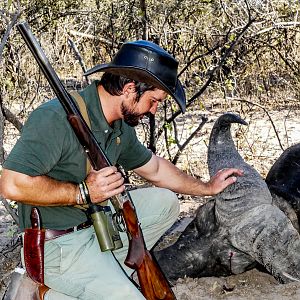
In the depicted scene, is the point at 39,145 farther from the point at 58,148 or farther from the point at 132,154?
the point at 132,154

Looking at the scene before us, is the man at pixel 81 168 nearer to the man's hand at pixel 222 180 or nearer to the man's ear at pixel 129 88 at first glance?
the man's ear at pixel 129 88

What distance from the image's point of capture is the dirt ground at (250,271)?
391 centimetres

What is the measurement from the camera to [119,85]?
3096mm

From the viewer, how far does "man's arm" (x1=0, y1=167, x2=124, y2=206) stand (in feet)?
9.25

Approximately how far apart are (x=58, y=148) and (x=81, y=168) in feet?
0.77

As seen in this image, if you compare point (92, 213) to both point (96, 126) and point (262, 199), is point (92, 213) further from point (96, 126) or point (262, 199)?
point (262, 199)

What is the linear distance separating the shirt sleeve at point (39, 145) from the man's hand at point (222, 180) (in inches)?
44.5

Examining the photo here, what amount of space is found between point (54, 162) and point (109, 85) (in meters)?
0.51

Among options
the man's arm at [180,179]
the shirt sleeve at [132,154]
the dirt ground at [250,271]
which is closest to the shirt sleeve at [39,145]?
the shirt sleeve at [132,154]

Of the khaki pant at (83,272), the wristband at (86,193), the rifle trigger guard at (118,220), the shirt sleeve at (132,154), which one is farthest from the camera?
the shirt sleeve at (132,154)

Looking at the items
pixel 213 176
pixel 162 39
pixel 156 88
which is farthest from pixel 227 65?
pixel 156 88

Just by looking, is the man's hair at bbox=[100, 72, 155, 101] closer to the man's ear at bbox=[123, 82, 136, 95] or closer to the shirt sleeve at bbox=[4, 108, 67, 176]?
the man's ear at bbox=[123, 82, 136, 95]

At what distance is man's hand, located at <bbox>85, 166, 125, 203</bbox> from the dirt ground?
124 cm

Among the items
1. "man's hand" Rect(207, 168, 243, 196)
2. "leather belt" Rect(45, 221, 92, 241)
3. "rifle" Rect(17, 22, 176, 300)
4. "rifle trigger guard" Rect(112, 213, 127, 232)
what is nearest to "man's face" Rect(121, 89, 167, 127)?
"rifle" Rect(17, 22, 176, 300)
